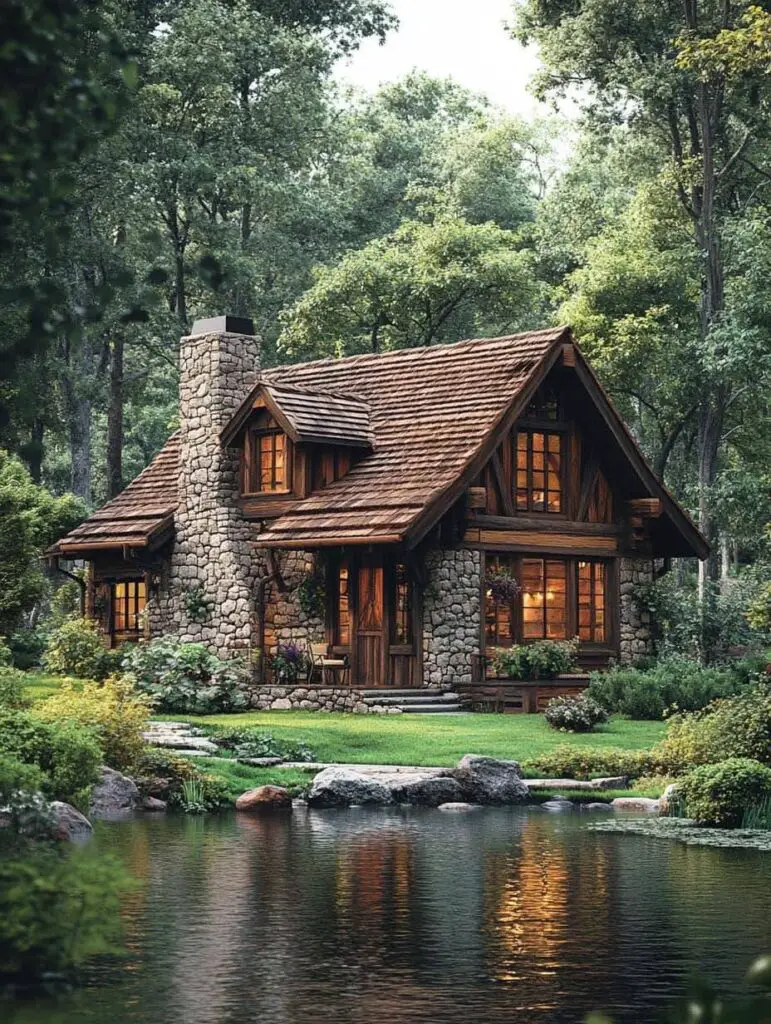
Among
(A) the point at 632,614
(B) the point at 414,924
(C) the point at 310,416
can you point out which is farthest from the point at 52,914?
(A) the point at 632,614

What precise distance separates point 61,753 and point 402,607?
16.2 meters

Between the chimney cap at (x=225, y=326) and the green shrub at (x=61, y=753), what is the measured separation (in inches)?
749

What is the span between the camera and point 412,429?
37656 mm

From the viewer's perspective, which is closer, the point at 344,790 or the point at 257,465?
the point at 344,790

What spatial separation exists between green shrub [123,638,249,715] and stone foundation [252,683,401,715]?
47 centimetres

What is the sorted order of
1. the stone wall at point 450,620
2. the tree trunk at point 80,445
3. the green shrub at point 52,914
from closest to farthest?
the green shrub at point 52,914 < the stone wall at point 450,620 < the tree trunk at point 80,445

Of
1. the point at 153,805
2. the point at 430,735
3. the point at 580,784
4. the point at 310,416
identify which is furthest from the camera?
the point at 310,416

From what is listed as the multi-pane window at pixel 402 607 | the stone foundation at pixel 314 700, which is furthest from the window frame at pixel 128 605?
the multi-pane window at pixel 402 607

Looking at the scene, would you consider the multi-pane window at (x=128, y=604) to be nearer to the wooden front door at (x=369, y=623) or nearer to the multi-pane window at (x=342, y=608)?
the multi-pane window at (x=342, y=608)

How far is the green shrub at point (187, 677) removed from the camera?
3309 centimetres

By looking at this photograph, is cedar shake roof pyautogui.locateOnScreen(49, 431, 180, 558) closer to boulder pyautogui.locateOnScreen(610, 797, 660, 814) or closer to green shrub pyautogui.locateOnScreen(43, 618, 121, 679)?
green shrub pyautogui.locateOnScreen(43, 618, 121, 679)

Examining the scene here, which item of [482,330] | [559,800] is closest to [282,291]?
[482,330]

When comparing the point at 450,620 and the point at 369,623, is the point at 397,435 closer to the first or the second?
the point at 369,623

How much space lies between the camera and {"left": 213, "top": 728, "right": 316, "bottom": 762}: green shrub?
25.6 metres
